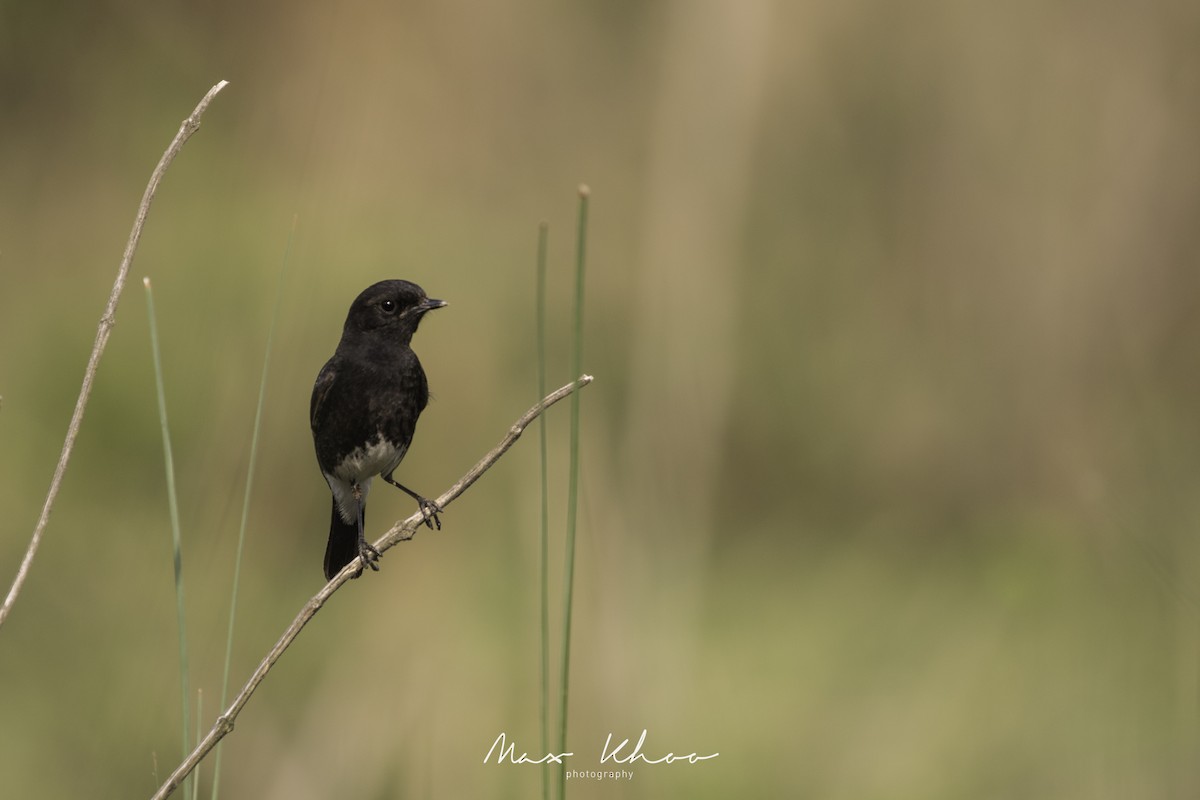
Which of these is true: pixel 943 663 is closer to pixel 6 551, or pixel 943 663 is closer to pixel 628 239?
pixel 628 239

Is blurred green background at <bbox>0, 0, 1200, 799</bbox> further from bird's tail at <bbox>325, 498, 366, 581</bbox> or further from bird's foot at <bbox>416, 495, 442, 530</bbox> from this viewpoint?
bird's foot at <bbox>416, 495, 442, 530</bbox>

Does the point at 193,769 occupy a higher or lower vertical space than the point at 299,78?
lower

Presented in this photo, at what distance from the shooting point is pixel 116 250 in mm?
6887

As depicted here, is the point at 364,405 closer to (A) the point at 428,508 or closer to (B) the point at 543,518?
(A) the point at 428,508

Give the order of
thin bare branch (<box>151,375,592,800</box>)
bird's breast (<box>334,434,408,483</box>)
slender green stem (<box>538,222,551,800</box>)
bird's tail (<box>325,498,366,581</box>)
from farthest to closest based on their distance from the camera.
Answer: bird's breast (<box>334,434,408,483</box>), bird's tail (<box>325,498,366,581</box>), thin bare branch (<box>151,375,592,800</box>), slender green stem (<box>538,222,551,800</box>)

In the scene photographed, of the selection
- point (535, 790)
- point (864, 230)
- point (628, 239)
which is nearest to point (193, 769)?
point (535, 790)

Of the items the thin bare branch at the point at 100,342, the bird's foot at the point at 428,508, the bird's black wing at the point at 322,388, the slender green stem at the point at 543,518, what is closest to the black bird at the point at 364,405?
the bird's black wing at the point at 322,388

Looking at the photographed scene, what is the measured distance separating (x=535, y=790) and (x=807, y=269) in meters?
3.63

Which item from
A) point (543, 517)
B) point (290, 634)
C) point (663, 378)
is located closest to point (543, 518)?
point (543, 517)

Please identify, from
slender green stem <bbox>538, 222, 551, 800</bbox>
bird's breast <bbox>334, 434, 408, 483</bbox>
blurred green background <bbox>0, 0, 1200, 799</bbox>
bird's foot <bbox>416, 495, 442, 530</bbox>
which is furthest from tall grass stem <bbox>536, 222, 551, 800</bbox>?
blurred green background <bbox>0, 0, 1200, 799</bbox>

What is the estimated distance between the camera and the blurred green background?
4887 millimetres

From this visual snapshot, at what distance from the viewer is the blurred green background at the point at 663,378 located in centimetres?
489

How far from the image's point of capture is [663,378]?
5289mm

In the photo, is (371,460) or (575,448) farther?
(371,460)
